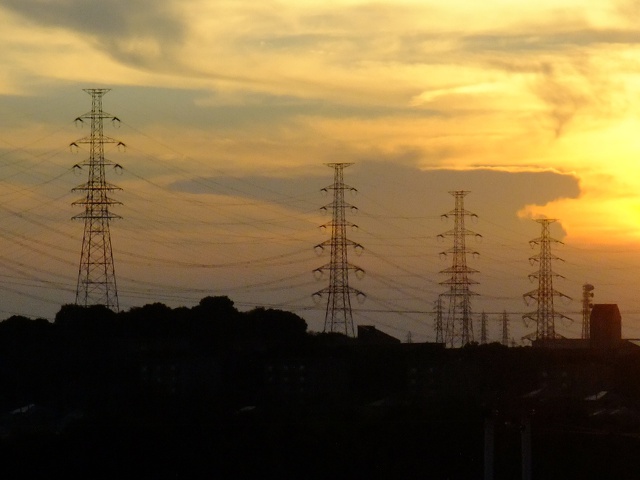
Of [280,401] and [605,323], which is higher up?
[605,323]

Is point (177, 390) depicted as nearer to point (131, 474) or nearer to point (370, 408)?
point (370, 408)

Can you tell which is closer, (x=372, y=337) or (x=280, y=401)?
(x=280, y=401)

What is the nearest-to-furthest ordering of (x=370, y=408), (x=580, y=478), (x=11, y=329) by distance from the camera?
(x=580, y=478) → (x=370, y=408) → (x=11, y=329)

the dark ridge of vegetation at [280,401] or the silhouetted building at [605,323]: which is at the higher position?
the silhouetted building at [605,323]

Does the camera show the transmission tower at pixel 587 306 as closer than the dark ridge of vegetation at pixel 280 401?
No

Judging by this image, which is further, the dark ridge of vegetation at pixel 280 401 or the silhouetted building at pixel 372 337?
the silhouetted building at pixel 372 337

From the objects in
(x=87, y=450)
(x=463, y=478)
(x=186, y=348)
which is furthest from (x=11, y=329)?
(x=463, y=478)

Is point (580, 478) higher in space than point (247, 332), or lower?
lower

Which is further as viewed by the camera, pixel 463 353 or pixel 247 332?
pixel 247 332


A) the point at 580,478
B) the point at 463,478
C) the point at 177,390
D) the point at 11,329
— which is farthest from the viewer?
the point at 11,329
